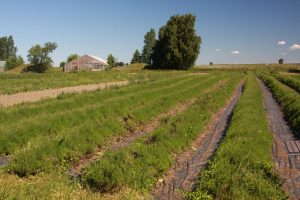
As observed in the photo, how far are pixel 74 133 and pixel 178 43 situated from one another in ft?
243

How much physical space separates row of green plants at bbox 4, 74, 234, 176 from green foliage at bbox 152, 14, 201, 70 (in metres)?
62.2

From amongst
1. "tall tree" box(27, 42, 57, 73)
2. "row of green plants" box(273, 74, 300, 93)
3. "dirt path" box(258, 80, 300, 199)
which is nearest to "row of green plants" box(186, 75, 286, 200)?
"dirt path" box(258, 80, 300, 199)

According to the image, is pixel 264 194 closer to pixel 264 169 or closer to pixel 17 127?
pixel 264 169

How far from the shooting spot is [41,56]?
109625 mm

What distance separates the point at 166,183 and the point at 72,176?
2164 millimetres

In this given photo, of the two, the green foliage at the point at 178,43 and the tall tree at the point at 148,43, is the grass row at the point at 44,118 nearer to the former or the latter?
the green foliage at the point at 178,43

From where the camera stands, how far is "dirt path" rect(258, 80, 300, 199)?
831 centimetres

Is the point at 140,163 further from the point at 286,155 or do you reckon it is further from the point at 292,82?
the point at 292,82

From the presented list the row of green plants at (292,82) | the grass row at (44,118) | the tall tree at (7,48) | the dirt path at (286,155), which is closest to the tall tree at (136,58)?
the tall tree at (7,48)

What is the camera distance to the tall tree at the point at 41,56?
354ft

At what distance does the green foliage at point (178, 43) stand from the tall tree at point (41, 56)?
37556 millimetres

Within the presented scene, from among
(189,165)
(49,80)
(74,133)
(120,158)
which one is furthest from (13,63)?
(120,158)

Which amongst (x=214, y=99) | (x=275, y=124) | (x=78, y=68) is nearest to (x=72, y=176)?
(x=275, y=124)

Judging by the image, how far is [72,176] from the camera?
8.78 m
